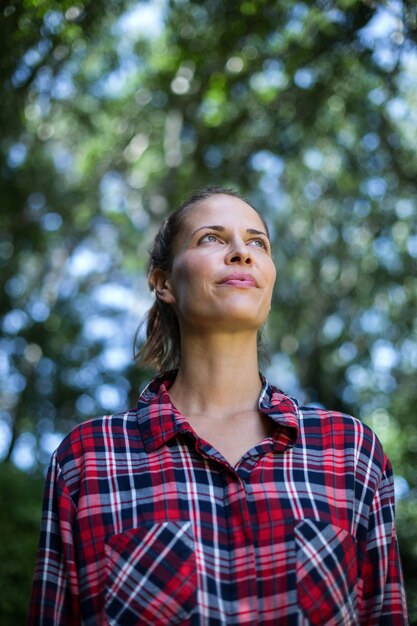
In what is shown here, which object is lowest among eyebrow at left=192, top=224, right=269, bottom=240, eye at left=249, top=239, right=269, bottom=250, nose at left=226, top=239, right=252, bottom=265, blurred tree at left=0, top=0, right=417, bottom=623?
nose at left=226, top=239, right=252, bottom=265

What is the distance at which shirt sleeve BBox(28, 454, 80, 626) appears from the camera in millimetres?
1947

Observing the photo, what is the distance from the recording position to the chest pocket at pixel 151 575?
182 centimetres

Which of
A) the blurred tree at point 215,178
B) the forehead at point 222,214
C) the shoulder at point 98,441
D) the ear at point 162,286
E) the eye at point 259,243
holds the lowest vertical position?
the shoulder at point 98,441

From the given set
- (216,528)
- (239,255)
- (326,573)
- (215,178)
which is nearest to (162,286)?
(239,255)

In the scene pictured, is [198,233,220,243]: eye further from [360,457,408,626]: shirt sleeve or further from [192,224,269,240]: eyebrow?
[360,457,408,626]: shirt sleeve

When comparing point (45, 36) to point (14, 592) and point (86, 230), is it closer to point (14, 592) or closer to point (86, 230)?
point (14, 592)

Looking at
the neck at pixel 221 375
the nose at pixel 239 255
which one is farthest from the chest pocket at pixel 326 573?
the nose at pixel 239 255

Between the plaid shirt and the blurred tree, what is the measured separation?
249cm

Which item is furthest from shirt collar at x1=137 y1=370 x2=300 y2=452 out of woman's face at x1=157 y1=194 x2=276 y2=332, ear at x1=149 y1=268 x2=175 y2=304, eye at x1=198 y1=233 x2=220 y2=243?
eye at x1=198 y1=233 x2=220 y2=243

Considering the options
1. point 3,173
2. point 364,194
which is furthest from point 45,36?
point 3,173

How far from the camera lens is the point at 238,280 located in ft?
7.11

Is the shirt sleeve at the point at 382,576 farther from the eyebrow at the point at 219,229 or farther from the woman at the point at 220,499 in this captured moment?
the eyebrow at the point at 219,229

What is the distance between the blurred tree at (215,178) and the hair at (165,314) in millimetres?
1715

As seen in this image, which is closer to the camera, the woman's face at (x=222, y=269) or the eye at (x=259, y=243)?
the woman's face at (x=222, y=269)
